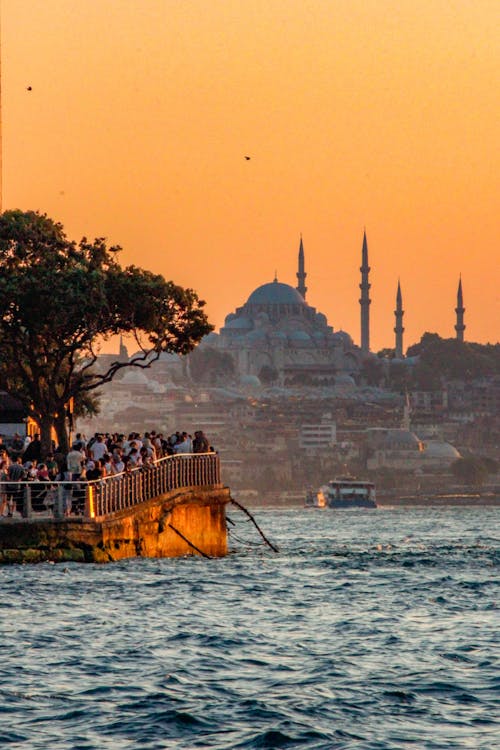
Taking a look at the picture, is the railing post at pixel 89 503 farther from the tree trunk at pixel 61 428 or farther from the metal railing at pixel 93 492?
the tree trunk at pixel 61 428

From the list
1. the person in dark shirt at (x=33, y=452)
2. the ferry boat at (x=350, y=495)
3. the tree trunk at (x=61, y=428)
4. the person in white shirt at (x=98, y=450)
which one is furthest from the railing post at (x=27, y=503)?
the ferry boat at (x=350, y=495)

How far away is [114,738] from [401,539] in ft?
154

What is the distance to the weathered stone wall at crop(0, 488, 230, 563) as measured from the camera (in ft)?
99.7

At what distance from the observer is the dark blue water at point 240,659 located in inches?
694

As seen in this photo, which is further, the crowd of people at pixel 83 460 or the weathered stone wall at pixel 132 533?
the crowd of people at pixel 83 460

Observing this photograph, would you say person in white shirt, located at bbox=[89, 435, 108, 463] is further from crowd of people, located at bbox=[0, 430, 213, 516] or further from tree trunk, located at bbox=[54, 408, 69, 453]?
tree trunk, located at bbox=[54, 408, 69, 453]

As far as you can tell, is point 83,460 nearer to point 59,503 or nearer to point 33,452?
point 59,503

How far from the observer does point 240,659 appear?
2177cm

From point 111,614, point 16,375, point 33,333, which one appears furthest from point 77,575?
point 16,375

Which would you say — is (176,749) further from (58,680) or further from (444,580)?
(444,580)

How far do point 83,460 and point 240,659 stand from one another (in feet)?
36.8

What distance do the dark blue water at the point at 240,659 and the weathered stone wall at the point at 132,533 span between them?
361 mm

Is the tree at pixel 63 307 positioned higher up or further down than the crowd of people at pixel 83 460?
higher up

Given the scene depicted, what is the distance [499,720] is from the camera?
59.6 feet
